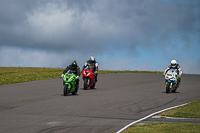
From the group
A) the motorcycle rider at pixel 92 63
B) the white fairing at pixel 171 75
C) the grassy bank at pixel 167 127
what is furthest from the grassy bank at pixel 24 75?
the grassy bank at pixel 167 127

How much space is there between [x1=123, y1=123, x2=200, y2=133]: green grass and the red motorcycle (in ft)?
41.6

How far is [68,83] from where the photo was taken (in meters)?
18.5

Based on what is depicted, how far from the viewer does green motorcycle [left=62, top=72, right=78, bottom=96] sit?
18.4 meters

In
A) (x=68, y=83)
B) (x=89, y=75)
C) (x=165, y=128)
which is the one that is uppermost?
(x=89, y=75)

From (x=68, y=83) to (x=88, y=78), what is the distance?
426 cm

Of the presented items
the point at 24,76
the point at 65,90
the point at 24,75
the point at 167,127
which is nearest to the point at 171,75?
the point at 65,90

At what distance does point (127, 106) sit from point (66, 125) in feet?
15.4

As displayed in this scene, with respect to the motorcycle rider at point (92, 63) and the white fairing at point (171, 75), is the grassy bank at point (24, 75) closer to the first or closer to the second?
the motorcycle rider at point (92, 63)

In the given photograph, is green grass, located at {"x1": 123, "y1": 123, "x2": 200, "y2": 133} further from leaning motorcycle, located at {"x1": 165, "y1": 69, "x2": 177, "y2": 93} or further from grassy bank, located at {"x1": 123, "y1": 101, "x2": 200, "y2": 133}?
leaning motorcycle, located at {"x1": 165, "y1": 69, "x2": 177, "y2": 93}

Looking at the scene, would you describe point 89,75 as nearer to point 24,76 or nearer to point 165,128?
point 165,128

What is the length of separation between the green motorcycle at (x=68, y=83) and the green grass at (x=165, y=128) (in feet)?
29.8

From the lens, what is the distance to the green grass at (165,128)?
29.2 feet

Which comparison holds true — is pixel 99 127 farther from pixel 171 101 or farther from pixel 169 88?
pixel 169 88

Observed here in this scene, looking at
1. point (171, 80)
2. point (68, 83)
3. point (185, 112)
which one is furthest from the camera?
point (171, 80)
